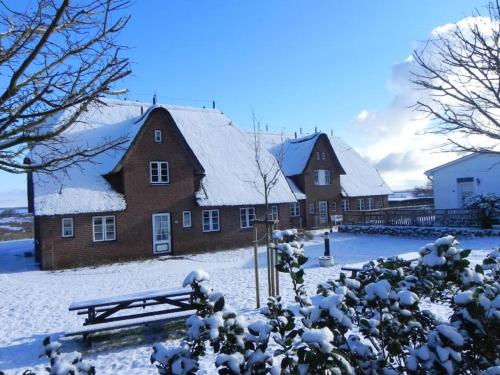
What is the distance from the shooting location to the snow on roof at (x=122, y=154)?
59.7 ft

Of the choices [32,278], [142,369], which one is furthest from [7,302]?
[142,369]

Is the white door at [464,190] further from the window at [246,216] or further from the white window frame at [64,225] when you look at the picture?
the white window frame at [64,225]

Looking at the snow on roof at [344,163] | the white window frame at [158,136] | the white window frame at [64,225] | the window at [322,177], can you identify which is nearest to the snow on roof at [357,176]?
the snow on roof at [344,163]

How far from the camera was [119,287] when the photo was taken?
518 inches

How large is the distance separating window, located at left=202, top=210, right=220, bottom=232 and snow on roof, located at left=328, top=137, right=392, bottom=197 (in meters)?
15.0

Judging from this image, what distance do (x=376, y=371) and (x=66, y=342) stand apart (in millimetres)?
6920

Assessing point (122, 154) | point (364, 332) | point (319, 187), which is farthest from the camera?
point (319, 187)

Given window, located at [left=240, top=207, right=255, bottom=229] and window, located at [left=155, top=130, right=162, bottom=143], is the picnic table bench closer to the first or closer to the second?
window, located at [left=155, top=130, right=162, bottom=143]

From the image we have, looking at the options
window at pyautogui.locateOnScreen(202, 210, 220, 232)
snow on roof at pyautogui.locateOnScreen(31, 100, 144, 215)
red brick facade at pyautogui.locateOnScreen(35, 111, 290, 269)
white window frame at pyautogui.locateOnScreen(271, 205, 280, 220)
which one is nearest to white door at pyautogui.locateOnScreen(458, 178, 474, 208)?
white window frame at pyautogui.locateOnScreen(271, 205, 280, 220)

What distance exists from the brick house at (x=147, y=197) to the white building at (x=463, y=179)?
40.7 feet

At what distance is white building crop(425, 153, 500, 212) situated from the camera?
85.3 feet

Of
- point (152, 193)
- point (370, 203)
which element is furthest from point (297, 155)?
point (152, 193)

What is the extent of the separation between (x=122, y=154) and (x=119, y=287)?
8.48 m

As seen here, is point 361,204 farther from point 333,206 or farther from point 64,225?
point 64,225
